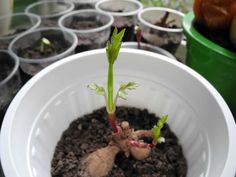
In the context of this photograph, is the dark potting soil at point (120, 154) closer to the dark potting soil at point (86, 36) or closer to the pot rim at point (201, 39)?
the pot rim at point (201, 39)

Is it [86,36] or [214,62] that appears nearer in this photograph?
[214,62]

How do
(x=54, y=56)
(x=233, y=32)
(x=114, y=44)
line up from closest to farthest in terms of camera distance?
(x=114, y=44) → (x=233, y=32) → (x=54, y=56)

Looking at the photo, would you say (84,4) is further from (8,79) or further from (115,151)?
(115,151)

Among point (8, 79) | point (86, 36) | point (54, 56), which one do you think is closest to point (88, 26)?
point (86, 36)

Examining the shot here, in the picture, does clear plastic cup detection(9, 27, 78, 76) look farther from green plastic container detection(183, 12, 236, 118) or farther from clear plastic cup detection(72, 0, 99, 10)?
green plastic container detection(183, 12, 236, 118)

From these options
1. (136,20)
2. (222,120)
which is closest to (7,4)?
(136,20)

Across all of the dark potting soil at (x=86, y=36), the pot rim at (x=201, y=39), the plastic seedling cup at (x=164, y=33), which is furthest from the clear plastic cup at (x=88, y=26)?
the pot rim at (x=201, y=39)
